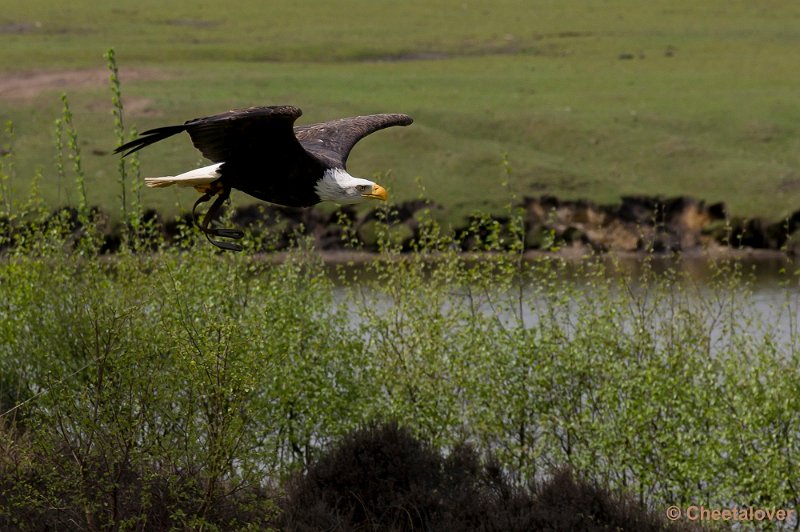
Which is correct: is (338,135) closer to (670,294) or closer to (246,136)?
(246,136)

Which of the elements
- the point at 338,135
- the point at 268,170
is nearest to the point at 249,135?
the point at 268,170

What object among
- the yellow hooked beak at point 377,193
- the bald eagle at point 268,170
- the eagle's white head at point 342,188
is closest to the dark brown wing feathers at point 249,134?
the bald eagle at point 268,170

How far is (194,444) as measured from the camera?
1586 centimetres

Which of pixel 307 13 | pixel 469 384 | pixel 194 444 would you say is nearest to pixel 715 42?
pixel 307 13

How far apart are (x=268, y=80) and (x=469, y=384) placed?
38.6 meters

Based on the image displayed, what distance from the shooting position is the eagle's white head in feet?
42.4

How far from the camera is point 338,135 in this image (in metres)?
15.1

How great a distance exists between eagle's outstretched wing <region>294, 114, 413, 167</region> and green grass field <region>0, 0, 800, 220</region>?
14042 millimetres

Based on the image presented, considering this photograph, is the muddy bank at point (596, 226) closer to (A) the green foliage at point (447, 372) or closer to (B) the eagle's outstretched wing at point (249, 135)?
(A) the green foliage at point (447, 372)

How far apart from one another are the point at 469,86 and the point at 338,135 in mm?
45146

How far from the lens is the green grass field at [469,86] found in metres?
45.5

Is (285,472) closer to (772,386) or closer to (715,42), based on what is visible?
(772,386)

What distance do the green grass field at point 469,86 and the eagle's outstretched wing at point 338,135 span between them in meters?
14.0

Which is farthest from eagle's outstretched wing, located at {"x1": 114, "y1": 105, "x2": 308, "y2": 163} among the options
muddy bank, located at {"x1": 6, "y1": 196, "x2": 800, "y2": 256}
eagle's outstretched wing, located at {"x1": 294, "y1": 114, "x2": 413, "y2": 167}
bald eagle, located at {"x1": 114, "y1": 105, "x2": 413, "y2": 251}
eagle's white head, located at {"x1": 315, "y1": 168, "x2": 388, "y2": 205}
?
muddy bank, located at {"x1": 6, "y1": 196, "x2": 800, "y2": 256}
